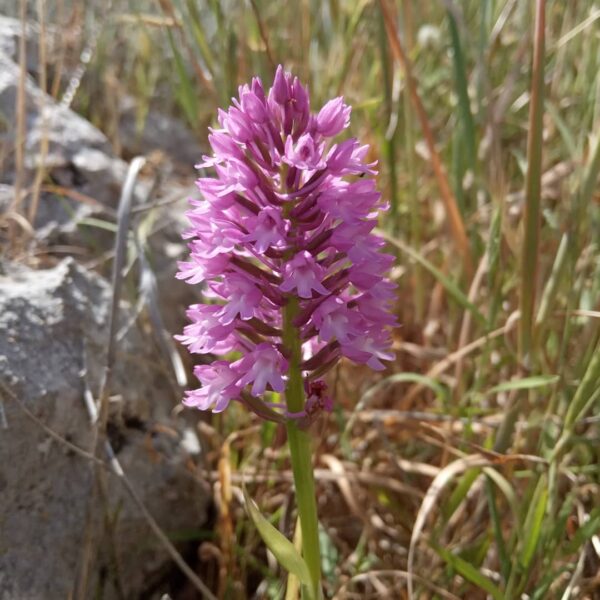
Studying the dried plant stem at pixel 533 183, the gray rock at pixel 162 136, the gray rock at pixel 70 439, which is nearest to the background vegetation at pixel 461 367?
the dried plant stem at pixel 533 183

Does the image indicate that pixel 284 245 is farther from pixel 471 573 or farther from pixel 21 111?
pixel 21 111

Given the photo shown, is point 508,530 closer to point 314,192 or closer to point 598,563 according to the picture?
point 598,563

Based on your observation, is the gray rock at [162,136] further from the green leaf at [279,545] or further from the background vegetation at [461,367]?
the green leaf at [279,545]

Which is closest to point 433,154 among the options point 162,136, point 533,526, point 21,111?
point 533,526

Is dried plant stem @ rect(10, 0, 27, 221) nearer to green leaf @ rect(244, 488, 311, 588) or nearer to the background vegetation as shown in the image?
the background vegetation

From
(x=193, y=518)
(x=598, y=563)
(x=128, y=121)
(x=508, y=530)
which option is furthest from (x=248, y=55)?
(x=598, y=563)

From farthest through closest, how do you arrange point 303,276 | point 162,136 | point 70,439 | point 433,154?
point 162,136, point 433,154, point 70,439, point 303,276
